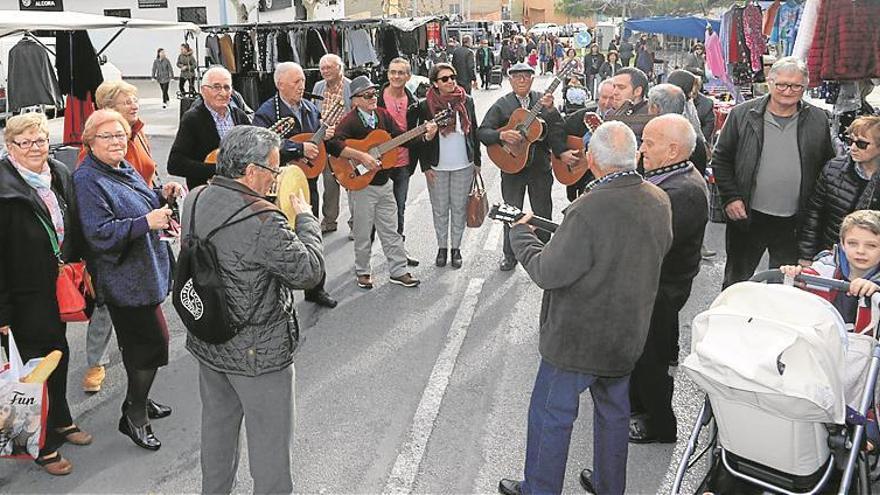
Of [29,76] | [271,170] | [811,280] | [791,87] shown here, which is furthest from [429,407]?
[29,76]

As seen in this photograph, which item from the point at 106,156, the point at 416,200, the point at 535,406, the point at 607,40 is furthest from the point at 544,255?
the point at 607,40

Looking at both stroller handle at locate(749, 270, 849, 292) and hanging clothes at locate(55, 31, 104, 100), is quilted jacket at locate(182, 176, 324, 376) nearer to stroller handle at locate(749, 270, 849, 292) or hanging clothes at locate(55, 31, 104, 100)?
stroller handle at locate(749, 270, 849, 292)

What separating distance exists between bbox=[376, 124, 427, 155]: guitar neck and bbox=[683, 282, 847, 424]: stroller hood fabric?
4.05m

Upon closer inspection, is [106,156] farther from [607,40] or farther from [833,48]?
[607,40]

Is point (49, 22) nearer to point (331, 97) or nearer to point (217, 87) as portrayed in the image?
point (331, 97)

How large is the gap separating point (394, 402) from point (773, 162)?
285 cm

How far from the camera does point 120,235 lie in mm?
3865

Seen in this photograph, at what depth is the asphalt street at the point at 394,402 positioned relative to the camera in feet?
13.0

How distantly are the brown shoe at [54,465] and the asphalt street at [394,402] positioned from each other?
35 mm

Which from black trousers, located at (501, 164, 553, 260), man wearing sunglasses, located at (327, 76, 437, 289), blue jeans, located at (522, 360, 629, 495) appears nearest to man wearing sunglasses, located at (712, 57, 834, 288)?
black trousers, located at (501, 164, 553, 260)

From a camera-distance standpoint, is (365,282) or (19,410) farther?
(365,282)

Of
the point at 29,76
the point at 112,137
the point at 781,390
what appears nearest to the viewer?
the point at 781,390

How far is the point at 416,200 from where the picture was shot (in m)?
9.95

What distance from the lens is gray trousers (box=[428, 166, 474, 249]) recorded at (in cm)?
704
